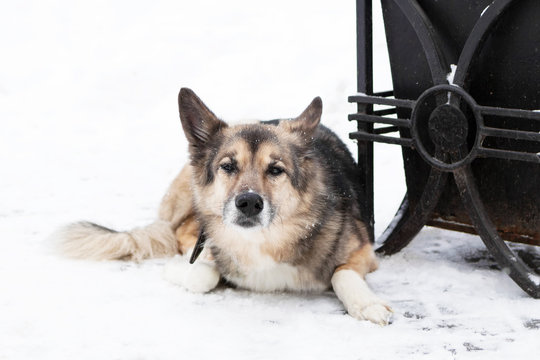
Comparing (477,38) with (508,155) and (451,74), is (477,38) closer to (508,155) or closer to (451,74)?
(451,74)

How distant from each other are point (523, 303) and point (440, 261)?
2.43ft

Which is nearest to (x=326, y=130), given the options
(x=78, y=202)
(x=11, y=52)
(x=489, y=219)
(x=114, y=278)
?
(x=489, y=219)

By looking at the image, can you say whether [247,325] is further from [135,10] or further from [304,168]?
[135,10]

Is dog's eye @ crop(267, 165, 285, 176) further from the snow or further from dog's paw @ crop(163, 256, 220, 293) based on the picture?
the snow

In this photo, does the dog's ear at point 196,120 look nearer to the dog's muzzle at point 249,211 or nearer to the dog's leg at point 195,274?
the dog's muzzle at point 249,211

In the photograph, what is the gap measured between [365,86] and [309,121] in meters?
0.52

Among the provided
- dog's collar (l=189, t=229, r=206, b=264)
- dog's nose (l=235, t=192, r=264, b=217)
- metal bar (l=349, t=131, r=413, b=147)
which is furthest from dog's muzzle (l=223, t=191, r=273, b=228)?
metal bar (l=349, t=131, r=413, b=147)

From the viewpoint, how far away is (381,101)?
12.5 ft

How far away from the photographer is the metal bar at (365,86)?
3928 mm

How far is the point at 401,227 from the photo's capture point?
4.00 metres

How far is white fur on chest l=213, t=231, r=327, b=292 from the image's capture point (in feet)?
11.4

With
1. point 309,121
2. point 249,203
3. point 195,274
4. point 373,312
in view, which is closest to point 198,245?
point 195,274

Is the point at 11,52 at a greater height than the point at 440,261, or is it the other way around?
the point at 11,52

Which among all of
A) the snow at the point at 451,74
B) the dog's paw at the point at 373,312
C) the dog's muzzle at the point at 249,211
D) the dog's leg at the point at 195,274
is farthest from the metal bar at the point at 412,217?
the dog's leg at the point at 195,274
